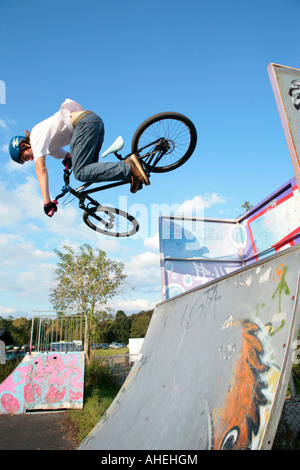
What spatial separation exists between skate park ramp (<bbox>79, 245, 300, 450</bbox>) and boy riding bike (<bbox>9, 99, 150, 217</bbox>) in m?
1.62

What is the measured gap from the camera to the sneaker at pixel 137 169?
3334mm

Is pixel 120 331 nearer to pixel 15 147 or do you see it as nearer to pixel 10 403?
pixel 10 403

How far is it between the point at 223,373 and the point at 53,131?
3083mm

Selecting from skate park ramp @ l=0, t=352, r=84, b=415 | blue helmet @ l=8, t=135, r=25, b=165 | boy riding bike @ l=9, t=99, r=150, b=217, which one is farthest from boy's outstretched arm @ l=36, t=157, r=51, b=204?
skate park ramp @ l=0, t=352, r=84, b=415

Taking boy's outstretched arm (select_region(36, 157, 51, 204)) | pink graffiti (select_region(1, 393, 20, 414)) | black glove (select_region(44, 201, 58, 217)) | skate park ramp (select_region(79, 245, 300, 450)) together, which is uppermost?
boy's outstretched arm (select_region(36, 157, 51, 204))

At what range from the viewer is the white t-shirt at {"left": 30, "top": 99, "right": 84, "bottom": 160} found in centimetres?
327

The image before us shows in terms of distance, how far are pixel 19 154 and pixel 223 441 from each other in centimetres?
359

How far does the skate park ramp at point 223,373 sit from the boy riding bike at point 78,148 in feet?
5.32

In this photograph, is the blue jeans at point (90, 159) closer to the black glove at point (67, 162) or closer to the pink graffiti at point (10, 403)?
the black glove at point (67, 162)

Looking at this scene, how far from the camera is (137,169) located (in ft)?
11.0

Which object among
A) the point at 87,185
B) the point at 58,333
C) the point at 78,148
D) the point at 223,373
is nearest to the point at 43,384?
the point at 58,333

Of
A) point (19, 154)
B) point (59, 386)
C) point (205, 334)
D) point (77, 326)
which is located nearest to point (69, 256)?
point (77, 326)

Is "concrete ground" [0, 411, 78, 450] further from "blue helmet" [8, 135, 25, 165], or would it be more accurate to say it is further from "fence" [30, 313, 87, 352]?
"blue helmet" [8, 135, 25, 165]

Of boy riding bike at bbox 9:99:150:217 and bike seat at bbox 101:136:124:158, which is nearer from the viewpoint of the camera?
boy riding bike at bbox 9:99:150:217
